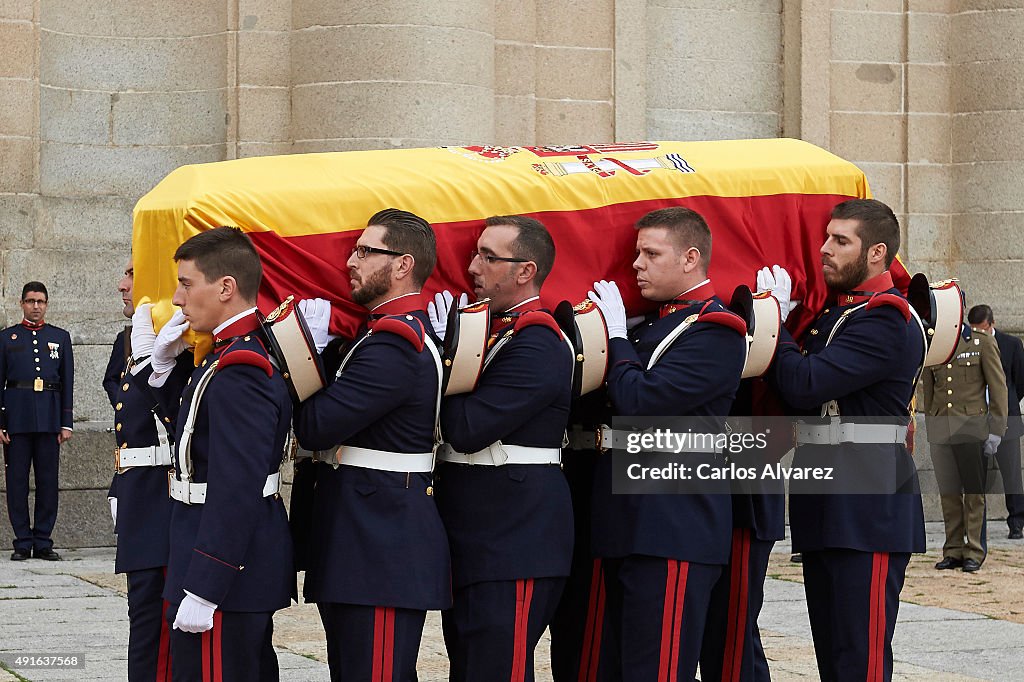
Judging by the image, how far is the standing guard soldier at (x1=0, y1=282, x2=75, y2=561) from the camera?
31.3 feet

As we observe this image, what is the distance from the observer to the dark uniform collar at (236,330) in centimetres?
429

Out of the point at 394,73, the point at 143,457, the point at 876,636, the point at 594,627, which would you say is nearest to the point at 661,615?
the point at 594,627

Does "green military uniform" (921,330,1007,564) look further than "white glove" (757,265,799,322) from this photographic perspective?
Yes

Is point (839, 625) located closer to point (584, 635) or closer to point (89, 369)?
point (584, 635)

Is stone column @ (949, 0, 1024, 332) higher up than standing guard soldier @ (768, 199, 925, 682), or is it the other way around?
stone column @ (949, 0, 1024, 332)

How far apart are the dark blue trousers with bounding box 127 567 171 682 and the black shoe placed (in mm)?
4721

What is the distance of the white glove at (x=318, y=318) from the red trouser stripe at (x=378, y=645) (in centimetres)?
79

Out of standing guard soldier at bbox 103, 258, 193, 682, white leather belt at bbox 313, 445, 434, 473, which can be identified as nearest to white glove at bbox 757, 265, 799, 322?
white leather belt at bbox 313, 445, 434, 473

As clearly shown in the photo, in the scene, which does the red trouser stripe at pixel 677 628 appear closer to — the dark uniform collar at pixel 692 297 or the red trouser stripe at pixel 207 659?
the dark uniform collar at pixel 692 297

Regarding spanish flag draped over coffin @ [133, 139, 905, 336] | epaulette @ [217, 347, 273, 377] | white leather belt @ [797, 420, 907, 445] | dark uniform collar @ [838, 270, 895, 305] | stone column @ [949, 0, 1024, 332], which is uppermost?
stone column @ [949, 0, 1024, 332]

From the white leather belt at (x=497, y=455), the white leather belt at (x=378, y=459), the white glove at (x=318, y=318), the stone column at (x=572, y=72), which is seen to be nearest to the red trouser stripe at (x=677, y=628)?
the white leather belt at (x=497, y=455)

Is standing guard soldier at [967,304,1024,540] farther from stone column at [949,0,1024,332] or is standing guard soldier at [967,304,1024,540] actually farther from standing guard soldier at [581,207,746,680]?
standing guard soldier at [581,207,746,680]

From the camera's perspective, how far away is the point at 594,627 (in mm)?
→ 5043

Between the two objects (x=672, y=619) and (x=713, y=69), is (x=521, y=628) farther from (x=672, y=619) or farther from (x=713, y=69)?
(x=713, y=69)
